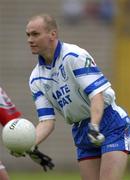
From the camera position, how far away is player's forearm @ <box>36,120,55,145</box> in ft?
33.6

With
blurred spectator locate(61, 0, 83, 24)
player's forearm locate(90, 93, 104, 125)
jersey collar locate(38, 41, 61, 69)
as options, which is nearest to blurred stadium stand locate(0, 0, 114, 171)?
blurred spectator locate(61, 0, 83, 24)

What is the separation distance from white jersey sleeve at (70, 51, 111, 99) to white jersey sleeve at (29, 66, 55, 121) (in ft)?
1.81

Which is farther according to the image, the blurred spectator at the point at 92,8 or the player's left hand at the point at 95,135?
the blurred spectator at the point at 92,8

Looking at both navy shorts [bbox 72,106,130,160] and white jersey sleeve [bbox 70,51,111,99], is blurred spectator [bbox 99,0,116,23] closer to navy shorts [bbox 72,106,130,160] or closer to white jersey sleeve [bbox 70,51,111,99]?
navy shorts [bbox 72,106,130,160]

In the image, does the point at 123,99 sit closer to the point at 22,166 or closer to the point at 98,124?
the point at 22,166

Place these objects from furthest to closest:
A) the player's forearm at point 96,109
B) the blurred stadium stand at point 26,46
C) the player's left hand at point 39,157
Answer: the blurred stadium stand at point 26,46
the player's left hand at point 39,157
the player's forearm at point 96,109

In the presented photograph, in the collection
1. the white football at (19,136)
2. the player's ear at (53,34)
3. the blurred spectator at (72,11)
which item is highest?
the player's ear at (53,34)

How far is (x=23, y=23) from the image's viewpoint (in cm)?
2152

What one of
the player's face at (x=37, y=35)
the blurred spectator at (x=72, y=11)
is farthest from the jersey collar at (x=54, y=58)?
the blurred spectator at (x=72, y=11)

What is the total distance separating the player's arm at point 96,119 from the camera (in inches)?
372

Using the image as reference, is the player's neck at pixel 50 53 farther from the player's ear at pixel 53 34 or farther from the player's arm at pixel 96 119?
the player's arm at pixel 96 119

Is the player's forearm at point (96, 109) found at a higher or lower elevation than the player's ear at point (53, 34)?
lower

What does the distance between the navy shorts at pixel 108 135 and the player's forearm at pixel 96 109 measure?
15.3 inches

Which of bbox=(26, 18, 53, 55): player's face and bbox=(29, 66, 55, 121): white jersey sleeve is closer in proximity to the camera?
bbox=(26, 18, 53, 55): player's face
